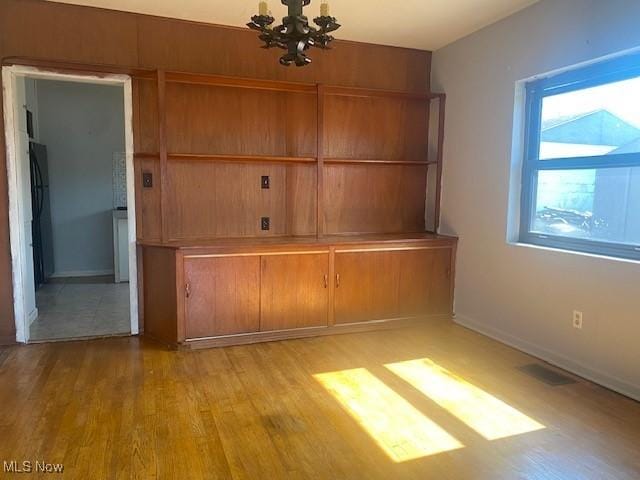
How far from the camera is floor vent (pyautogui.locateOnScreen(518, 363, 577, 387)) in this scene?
2961 millimetres

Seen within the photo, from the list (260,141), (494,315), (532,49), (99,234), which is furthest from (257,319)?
(99,234)

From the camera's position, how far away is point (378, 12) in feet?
Answer: 11.5

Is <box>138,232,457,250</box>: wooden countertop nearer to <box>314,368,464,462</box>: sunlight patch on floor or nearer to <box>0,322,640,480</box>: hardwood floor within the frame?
<box>0,322,640,480</box>: hardwood floor

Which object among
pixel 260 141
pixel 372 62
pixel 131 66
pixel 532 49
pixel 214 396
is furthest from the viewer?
pixel 372 62

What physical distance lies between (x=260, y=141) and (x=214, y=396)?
2.23m

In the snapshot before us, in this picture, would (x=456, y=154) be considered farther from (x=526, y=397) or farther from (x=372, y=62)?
(x=526, y=397)

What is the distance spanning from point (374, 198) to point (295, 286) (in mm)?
1277

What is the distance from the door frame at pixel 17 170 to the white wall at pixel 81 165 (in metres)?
2.68

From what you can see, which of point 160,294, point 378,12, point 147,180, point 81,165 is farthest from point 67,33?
point 81,165

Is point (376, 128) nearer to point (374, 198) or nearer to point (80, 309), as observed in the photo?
point (374, 198)

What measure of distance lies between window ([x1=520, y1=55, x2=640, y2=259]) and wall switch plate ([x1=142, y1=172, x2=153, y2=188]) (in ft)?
9.86

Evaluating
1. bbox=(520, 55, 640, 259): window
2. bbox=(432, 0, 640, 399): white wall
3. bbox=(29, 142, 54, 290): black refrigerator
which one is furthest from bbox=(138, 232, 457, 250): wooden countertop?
bbox=(29, 142, 54, 290): black refrigerator

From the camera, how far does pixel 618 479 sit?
198 centimetres

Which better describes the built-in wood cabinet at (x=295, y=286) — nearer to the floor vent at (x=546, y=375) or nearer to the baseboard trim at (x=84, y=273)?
the floor vent at (x=546, y=375)
